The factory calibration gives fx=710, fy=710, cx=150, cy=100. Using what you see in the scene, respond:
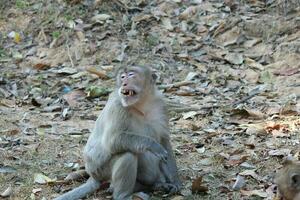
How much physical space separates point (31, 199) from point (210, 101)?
11.1 feet

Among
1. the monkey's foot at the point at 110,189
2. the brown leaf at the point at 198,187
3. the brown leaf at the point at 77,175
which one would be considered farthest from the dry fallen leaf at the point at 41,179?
the brown leaf at the point at 198,187

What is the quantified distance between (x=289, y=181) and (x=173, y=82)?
14.9 feet

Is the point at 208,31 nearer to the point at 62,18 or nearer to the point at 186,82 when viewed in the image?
the point at 186,82

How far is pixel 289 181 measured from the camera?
18.1ft

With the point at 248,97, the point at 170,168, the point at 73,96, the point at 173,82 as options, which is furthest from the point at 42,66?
the point at 170,168

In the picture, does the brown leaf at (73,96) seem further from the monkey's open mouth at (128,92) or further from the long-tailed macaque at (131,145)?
the monkey's open mouth at (128,92)

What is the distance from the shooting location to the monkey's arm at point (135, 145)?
6074 mm

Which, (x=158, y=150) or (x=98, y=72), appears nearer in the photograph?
(x=158, y=150)

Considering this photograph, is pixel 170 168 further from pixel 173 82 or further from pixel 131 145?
pixel 173 82

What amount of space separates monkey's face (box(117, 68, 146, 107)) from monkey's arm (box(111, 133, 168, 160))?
29cm

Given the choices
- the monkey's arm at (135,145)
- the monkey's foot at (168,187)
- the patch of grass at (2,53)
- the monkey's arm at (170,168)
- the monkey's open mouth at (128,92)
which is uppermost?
the monkey's open mouth at (128,92)

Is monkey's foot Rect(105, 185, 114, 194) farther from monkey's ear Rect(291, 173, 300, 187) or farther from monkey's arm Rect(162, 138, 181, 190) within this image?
monkey's ear Rect(291, 173, 300, 187)

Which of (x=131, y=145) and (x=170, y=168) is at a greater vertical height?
(x=131, y=145)

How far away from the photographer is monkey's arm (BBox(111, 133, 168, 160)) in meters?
6.07
